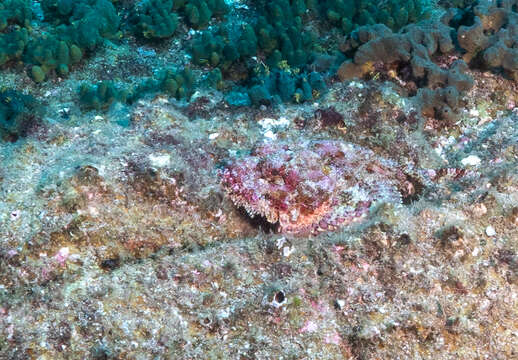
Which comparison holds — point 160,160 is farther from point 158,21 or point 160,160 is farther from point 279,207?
point 158,21

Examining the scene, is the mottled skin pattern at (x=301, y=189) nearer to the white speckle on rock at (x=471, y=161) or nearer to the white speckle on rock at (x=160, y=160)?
the white speckle on rock at (x=160, y=160)

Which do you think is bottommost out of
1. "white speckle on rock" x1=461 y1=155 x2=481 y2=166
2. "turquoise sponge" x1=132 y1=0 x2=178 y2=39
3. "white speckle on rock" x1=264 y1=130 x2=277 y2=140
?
"white speckle on rock" x1=461 y1=155 x2=481 y2=166

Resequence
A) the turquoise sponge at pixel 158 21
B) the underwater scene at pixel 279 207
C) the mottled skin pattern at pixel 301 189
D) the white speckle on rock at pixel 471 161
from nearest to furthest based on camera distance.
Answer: the underwater scene at pixel 279 207 < the mottled skin pattern at pixel 301 189 < the white speckle on rock at pixel 471 161 < the turquoise sponge at pixel 158 21

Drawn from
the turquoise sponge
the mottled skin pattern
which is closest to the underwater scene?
the mottled skin pattern

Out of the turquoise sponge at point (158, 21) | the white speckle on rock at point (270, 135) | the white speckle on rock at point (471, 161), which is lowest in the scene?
the white speckle on rock at point (471, 161)

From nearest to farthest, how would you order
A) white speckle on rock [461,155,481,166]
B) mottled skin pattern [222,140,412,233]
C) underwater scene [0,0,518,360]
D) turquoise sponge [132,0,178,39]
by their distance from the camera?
underwater scene [0,0,518,360], mottled skin pattern [222,140,412,233], white speckle on rock [461,155,481,166], turquoise sponge [132,0,178,39]

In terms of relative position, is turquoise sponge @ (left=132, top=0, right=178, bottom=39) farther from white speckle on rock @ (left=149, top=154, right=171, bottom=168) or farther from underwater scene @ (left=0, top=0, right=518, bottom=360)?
white speckle on rock @ (left=149, top=154, right=171, bottom=168)

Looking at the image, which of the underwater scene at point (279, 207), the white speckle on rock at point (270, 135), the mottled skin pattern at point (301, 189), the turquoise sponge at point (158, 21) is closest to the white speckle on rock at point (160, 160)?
the underwater scene at point (279, 207)
